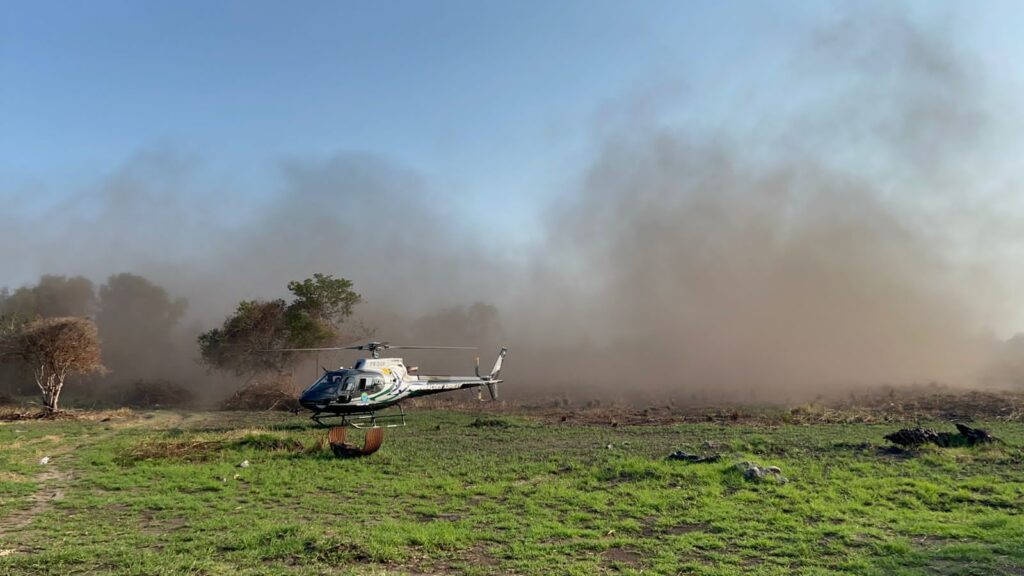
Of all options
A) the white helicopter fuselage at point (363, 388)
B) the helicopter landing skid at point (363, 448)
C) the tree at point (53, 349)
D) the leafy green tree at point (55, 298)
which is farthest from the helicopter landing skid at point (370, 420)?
the leafy green tree at point (55, 298)

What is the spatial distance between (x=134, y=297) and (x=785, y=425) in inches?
2490

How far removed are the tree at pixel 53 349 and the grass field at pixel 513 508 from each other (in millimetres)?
14312

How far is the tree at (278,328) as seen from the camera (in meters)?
38.7

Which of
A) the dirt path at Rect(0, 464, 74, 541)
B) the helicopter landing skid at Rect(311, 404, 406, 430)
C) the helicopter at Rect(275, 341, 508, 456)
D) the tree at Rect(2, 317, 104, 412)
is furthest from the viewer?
the tree at Rect(2, 317, 104, 412)

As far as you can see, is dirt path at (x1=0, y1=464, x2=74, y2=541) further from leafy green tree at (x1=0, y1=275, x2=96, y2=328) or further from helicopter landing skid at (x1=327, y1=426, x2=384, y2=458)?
leafy green tree at (x1=0, y1=275, x2=96, y2=328)

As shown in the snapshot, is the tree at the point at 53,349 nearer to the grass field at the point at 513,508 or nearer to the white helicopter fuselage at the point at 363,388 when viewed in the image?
the grass field at the point at 513,508

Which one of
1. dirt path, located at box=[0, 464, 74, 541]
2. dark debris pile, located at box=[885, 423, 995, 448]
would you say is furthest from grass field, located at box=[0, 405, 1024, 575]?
dark debris pile, located at box=[885, 423, 995, 448]

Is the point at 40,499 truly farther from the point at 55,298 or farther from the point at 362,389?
the point at 55,298

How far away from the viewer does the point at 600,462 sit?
13.3 meters

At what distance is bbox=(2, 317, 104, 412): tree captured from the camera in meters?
28.5

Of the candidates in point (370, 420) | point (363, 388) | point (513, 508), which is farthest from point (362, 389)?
point (513, 508)

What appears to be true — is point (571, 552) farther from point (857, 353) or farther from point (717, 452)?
point (857, 353)

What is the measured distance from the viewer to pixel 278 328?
39.3 meters

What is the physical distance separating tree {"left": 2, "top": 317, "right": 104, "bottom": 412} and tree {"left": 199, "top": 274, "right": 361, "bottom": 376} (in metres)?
9.57
